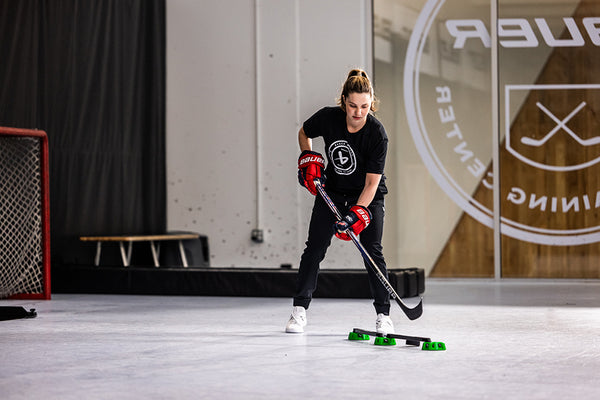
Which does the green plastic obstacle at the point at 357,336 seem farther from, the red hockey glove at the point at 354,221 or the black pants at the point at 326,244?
the red hockey glove at the point at 354,221

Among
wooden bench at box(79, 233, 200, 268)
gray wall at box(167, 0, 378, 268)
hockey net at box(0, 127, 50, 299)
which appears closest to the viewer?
hockey net at box(0, 127, 50, 299)

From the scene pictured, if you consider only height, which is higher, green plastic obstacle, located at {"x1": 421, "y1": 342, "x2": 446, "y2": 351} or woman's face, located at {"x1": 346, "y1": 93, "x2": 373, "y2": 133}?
woman's face, located at {"x1": 346, "y1": 93, "x2": 373, "y2": 133}

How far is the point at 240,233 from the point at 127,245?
39.7 inches

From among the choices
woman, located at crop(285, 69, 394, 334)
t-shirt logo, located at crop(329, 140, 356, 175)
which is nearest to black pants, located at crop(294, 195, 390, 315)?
woman, located at crop(285, 69, 394, 334)

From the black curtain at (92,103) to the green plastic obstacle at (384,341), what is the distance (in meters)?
3.26

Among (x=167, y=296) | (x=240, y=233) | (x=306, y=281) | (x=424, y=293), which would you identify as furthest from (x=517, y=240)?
(x=306, y=281)

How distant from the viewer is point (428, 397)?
7.84ft

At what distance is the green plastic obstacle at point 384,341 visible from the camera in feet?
11.2

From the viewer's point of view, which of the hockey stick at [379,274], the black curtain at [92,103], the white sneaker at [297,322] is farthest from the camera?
the black curtain at [92,103]

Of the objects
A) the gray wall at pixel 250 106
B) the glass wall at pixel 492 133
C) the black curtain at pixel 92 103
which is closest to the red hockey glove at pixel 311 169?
the black curtain at pixel 92 103

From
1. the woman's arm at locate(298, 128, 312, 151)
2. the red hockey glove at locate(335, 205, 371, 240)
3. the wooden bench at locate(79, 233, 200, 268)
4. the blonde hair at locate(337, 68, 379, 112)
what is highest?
the blonde hair at locate(337, 68, 379, 112)

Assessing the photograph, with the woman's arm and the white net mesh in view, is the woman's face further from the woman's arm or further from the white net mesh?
the white net mesh

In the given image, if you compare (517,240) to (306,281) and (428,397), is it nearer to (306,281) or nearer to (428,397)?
(306,281)

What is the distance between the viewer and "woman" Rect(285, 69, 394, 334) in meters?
3.56
